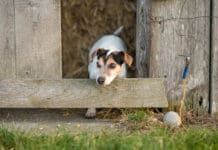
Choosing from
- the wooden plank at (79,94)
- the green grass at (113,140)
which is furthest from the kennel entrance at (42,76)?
the green grass at (113,140)

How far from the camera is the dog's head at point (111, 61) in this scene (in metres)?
5.41

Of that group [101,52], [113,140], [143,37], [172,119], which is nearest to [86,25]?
[101,52]

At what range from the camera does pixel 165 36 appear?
5402 mm

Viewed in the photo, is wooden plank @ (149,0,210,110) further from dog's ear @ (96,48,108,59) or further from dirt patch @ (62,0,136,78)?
dirt patch @ (62,0,136,78)

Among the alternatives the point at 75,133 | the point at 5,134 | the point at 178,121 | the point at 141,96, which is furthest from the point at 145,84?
the point at 5,134

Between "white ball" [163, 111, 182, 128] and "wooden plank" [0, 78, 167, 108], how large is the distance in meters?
0.19

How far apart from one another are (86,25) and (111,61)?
104 cm

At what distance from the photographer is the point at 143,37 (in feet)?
17.8

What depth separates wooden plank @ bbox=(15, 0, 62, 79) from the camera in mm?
5383

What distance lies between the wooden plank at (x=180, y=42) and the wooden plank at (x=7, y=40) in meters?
1.32

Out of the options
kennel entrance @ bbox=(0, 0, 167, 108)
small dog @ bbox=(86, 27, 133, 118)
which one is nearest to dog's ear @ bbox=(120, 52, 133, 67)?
small dog @ bbox=(86, 27, 133, 118)

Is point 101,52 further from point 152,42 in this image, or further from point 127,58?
point 152,42

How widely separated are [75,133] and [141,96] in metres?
0.90

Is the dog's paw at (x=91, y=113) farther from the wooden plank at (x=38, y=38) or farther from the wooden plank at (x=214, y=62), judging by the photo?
the wooden plank at (x=214, y=62)
